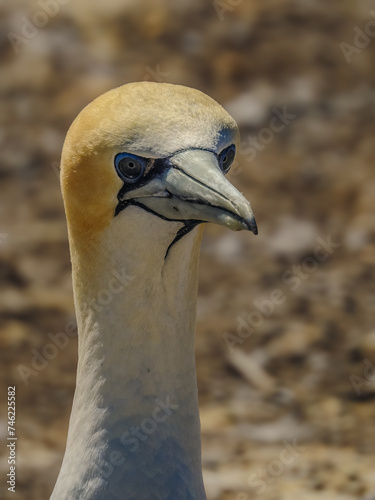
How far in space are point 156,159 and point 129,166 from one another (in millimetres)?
97

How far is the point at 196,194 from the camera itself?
2797 mm

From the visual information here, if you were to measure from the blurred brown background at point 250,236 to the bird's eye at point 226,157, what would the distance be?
280 cm

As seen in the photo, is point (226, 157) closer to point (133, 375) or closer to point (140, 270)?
point (140, 270)

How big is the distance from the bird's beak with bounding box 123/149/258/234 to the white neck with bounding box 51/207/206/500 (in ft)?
0.55

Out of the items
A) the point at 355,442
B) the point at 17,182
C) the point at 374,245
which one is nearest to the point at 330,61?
the point at 374,245

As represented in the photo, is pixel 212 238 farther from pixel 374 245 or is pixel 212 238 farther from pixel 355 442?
pixel 355 442

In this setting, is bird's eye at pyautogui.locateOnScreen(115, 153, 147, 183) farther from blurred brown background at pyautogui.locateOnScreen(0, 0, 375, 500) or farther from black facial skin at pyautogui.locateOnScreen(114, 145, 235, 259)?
blurred brown background at pyautogui.locateOnScreen(0, 0, 375, 500)

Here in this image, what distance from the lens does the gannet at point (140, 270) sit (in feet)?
9.37

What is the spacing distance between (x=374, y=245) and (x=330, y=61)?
188 cm

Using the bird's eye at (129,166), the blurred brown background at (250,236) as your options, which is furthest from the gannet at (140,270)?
the blurred brown background at (250,236)

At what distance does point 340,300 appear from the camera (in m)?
6.69

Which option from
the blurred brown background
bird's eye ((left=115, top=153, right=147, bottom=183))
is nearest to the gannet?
bird's eye ((left=115, top=153, right=147, bottom=183))

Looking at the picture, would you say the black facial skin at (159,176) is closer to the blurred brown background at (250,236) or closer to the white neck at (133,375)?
the white neck at (133,375)

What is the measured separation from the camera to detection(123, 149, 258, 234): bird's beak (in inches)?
108
